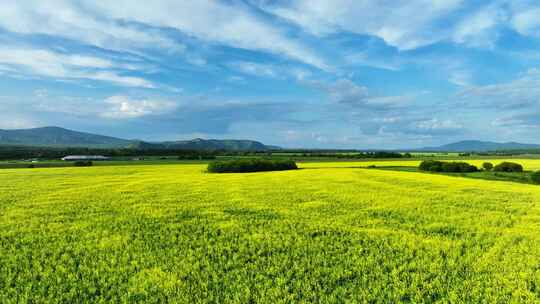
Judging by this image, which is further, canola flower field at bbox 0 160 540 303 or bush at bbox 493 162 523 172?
bush at bbox 493 162 523 172

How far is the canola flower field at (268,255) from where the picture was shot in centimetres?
525

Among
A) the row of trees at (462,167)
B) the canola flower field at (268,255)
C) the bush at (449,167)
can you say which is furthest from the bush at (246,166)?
the canola flower field at (268,255)

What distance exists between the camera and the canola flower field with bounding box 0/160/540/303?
525 centimetres

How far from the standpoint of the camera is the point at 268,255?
271 inches

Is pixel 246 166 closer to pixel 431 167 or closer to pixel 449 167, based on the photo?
pixel 431 167

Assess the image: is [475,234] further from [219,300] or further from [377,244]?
[219,300]

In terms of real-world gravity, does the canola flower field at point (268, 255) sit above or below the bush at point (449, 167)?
above

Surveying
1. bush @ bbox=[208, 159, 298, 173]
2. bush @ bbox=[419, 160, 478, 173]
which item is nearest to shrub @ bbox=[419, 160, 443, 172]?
bush @ bbox=[419, 160, 478, 173]

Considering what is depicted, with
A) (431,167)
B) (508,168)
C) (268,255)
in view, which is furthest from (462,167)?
(268,255)

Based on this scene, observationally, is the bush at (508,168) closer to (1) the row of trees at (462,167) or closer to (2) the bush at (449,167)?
(1) the row of trees at (462,167)

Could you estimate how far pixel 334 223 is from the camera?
9.72 meters

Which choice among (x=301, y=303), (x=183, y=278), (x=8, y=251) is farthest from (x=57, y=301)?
(x=301, y=303)

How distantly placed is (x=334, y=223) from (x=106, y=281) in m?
6.93

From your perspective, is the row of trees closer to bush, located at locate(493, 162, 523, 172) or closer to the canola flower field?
bush, located at locate(493, 162, 523, 172)
